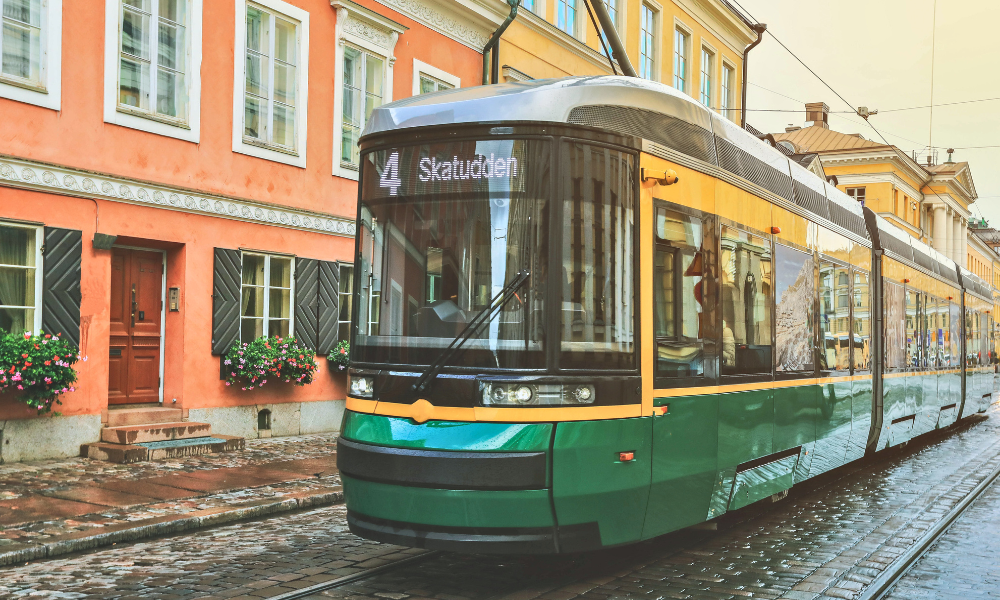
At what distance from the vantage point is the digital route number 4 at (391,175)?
20.6 feet

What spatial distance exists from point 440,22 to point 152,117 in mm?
6807

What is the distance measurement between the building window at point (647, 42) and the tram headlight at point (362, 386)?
797 inches

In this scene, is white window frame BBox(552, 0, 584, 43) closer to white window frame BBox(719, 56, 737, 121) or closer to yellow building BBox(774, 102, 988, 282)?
white window frame BBox(719, 56, 737, 121)

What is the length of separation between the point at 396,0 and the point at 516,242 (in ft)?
39.6

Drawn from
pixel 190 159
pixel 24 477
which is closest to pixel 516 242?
pixel 24 477

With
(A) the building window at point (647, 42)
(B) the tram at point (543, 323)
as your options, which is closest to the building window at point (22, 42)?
(B) the tram at point (543, 323)

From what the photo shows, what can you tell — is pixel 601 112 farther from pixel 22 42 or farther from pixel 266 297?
pixel 266 297

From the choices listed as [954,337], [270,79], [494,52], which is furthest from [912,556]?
[494,52]

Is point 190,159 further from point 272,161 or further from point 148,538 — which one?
point 148,538

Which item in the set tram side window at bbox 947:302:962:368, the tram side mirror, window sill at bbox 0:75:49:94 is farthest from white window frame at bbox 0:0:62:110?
tram side window at bbox 947:302:962:368

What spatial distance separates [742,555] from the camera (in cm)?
739

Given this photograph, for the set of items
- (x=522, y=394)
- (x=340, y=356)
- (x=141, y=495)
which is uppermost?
(x=340, y=356)

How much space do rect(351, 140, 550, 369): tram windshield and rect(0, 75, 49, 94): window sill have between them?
6705 mm

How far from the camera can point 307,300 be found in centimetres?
1515
